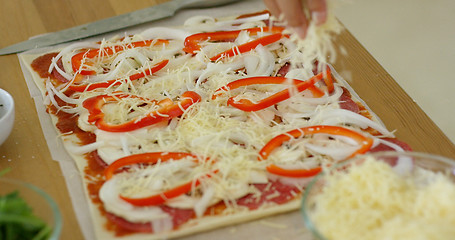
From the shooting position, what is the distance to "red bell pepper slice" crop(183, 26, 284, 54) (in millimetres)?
2808

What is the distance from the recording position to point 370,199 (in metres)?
1.61

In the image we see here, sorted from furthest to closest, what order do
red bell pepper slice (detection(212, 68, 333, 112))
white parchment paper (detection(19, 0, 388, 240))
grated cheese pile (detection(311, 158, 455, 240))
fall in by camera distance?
red bell pepper slice (detection(212, 68, 333, 112)) → white parchment paper (detection(19, 0, 388, 240)) → grated cheese pile (detection(311, 158, 455, 240))

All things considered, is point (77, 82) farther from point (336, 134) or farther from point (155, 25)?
point (336, 134)

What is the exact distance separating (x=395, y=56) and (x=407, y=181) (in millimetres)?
2188

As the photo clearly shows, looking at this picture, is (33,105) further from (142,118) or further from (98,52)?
(142,118)

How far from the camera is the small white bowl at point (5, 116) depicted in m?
2.16

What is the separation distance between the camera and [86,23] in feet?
10.8

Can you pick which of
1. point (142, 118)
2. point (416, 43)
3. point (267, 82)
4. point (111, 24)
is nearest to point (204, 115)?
point (142, 118)

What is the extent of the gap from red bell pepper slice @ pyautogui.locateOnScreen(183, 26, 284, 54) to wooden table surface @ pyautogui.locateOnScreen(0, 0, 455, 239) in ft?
1.34

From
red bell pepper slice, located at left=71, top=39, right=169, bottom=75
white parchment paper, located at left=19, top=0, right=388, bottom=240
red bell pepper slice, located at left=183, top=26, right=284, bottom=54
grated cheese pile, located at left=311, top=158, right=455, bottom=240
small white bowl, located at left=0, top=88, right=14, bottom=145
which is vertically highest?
red bell pepper slice, located at left=71, top=39, right=169, bottom=75

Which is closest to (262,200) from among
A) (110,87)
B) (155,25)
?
(110,87)

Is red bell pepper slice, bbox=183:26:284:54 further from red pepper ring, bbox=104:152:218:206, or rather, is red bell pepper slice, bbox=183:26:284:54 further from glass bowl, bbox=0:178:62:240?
glass bowl, bbox=0:178:62:240

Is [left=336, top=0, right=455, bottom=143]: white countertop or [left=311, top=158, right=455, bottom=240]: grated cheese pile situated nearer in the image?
[left=311, top=158, right=455, bottom=240]: grated cheese pile

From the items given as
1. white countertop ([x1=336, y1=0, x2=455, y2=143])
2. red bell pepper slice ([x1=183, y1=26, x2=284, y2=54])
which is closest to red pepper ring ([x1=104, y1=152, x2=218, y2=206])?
red bell pepper slice ([x1=183, y1=26, x2=284, y2=54])
